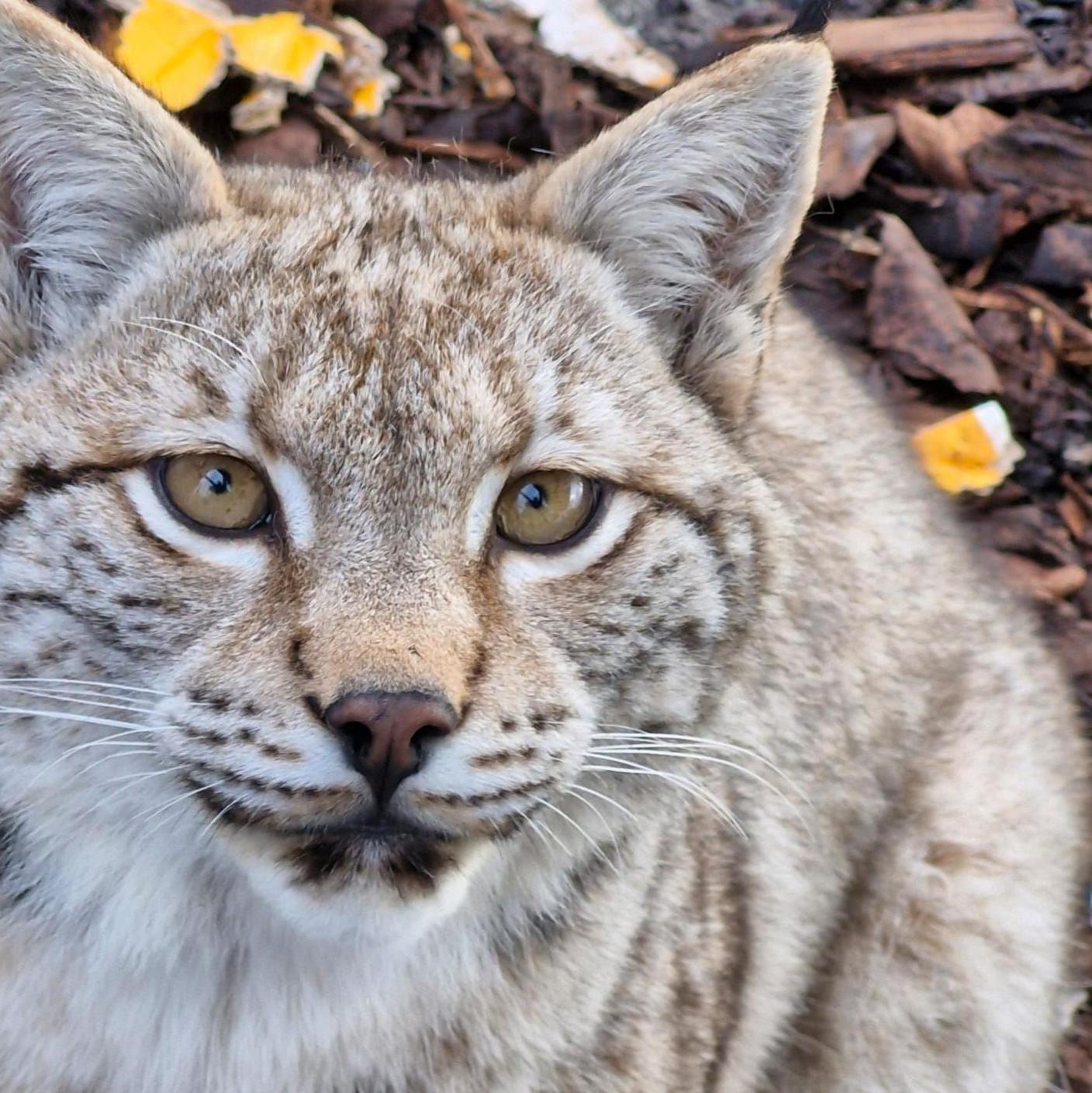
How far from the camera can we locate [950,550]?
4301mm

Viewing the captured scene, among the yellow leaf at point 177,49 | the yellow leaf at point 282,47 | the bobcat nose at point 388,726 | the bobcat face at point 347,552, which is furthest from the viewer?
the yellow leaf at point 282,47

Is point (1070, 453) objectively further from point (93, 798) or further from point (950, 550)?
point (93, 798)

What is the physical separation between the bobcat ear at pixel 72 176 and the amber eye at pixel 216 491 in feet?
1.51

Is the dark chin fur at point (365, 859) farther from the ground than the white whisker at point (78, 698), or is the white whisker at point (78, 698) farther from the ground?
the white whisker at point (78, 698)

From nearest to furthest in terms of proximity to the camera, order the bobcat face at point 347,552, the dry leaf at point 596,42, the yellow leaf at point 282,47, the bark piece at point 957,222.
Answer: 1. the bobcat face at point 347,552
2. the yellow leaf at point 282,47
3. the bark piece at point 957,222
4. the dry leaf at point 596,42

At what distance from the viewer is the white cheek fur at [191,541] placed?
2.48 metres

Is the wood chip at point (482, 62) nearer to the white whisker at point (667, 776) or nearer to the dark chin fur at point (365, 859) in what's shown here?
the white whisker at point (667, 776)

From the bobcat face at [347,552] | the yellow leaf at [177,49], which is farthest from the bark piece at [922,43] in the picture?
the bobcat face at [347,552]

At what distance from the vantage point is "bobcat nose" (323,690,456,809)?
2.24m

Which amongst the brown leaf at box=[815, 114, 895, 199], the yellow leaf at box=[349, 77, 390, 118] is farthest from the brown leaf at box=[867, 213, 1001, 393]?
the yellow leaf at box=[349, 77, 390, 118]

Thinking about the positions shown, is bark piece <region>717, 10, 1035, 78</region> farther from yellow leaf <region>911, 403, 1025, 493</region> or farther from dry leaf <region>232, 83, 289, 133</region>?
dry leaf <region>232, 83, 289, 133</region>

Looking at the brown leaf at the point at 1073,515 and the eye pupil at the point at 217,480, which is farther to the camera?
the brown leaf at the point at 1073,515

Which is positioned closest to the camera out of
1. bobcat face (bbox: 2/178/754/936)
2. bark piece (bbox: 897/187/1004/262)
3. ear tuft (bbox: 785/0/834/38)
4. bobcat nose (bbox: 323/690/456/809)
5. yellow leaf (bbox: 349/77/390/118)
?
bobcat nose (bbox: 323/690/456/809)

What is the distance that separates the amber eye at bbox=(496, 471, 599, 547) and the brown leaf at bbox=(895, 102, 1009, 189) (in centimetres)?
327
